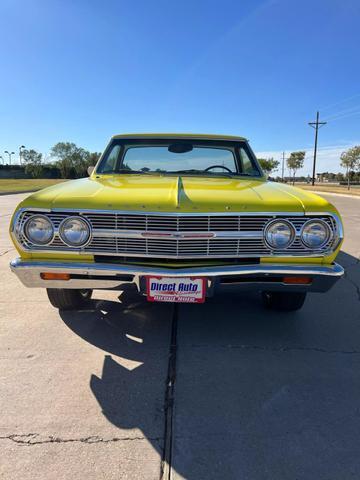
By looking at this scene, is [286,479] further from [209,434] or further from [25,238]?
[25,238]

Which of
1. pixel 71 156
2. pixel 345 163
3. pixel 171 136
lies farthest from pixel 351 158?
pixel 71 156

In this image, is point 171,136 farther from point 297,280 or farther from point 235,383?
point 235,383

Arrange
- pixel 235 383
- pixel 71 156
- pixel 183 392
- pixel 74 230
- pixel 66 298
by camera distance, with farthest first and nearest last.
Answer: pixel 71 156 < pixel 66 298 < pixel 74 230 < pixel 235 383 < pixel 183 392

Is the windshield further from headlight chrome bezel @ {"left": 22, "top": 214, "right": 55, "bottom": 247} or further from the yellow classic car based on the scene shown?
headlight chrome bezel @ {"left": 22, "top": 214, "right": 55, "bottom": 247}

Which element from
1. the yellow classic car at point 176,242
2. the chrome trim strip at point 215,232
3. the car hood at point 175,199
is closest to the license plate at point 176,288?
the yellow classic car at point 176,242

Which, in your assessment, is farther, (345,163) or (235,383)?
(345,163)

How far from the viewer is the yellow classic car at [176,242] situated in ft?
7.54

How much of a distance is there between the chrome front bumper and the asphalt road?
555 millimetres

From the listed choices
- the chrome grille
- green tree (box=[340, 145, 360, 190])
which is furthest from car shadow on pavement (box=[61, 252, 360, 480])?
green tree (box=[340, 145, 360, 190])

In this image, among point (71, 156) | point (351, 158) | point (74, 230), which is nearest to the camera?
point (74, 230)

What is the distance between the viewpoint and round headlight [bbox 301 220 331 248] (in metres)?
2.40

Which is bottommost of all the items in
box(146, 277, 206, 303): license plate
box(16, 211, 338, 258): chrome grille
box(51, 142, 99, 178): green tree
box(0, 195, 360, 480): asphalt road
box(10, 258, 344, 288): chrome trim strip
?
box(0, 195, 360, 480): asphalt road

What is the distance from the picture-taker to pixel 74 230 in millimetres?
2361

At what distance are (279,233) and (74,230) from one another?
136 cm
